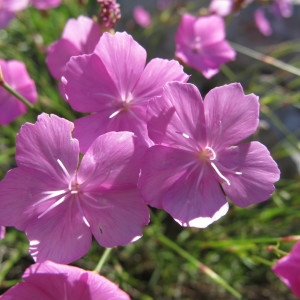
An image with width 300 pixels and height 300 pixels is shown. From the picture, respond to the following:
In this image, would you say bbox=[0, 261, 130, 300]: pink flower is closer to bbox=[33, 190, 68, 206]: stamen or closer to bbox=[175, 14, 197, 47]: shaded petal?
bbox=[33, 190, 68, 206]: stamen

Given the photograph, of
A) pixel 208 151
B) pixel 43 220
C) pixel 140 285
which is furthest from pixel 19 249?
pixel 208 151

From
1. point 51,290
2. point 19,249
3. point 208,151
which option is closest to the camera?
point 51,290

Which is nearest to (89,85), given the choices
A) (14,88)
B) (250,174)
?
(250,174)

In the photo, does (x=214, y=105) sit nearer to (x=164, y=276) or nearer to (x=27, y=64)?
(x=164, y=276)

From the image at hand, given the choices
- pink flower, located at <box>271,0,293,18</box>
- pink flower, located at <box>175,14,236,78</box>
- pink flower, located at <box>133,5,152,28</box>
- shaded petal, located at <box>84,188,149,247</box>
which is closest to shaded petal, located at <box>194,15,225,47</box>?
pink flower, located at <box>175,14,236,78</box>

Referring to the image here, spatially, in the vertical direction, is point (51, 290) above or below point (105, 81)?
below

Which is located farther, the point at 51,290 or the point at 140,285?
the point at 140,285
